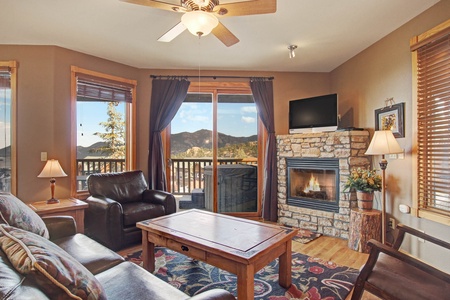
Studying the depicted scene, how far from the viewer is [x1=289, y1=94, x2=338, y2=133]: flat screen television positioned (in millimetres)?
3551

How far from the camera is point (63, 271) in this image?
91 centimetres

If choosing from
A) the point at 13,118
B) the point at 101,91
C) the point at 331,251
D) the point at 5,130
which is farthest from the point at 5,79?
the point at 331,251

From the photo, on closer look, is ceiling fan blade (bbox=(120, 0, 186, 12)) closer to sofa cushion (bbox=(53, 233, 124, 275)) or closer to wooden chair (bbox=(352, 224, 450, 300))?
sofa cushion (bbox=(53, 233, 124, 275))

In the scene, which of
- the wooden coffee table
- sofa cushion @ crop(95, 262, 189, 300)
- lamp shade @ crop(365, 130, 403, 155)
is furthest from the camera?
lamp shade @ crop(365, 130, 403, 155)

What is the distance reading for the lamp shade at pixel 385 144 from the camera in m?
2.54

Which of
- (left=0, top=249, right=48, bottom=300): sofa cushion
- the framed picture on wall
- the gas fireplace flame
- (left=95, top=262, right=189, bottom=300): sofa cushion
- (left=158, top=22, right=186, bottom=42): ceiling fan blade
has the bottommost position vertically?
(left=95, top=262, right=189, bottom=300): sofa cushion

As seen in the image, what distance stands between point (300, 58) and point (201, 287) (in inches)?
130

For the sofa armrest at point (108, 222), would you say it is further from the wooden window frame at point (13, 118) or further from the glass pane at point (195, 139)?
the glass pane at point (195, 139)

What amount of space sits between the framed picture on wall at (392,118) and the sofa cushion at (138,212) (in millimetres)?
3034

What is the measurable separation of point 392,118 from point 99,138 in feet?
13.5

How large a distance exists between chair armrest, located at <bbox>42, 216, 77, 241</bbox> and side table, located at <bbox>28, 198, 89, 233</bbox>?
61 centimetres

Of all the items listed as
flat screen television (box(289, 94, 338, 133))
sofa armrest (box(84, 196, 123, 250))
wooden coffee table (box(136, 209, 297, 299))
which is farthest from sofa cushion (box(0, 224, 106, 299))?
flat screen television (box(289, 94, 338, 133))

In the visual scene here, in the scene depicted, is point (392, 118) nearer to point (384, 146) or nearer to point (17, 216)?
point (384, 146)

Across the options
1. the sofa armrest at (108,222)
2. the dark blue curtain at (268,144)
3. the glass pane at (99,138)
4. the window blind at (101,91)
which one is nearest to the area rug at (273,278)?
the sofa armrest at (108,222)
